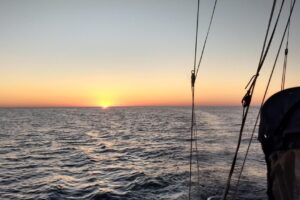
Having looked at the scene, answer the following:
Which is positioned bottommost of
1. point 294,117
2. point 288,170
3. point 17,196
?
point 17,196

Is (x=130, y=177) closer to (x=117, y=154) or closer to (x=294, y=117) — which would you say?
(x=117, y=154)

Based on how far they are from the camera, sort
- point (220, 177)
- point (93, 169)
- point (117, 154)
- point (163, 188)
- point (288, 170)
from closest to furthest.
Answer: point (288, 170) < point (163, 188) < point (220, 177) < point (93, 169) < point (117, 154)

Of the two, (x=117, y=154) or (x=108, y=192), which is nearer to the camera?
(x=108, y=192)

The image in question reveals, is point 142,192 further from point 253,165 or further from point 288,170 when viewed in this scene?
point 288,170

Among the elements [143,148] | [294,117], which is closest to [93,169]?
[143,148]

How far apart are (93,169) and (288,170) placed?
19271mm

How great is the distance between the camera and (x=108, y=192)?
54.0 ft

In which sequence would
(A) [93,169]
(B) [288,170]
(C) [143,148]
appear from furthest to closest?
1. (C) [143,148]
2. (A) [93,169]
3. (B) [288,170]

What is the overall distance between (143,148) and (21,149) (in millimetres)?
11223

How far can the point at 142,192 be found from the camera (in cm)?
1647

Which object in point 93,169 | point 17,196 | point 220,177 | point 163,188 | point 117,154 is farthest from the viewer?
point 117,154

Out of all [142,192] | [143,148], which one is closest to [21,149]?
[143,148]

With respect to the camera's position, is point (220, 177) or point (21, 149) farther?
point (21, 149)

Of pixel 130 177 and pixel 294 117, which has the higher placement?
pixel 294 117
